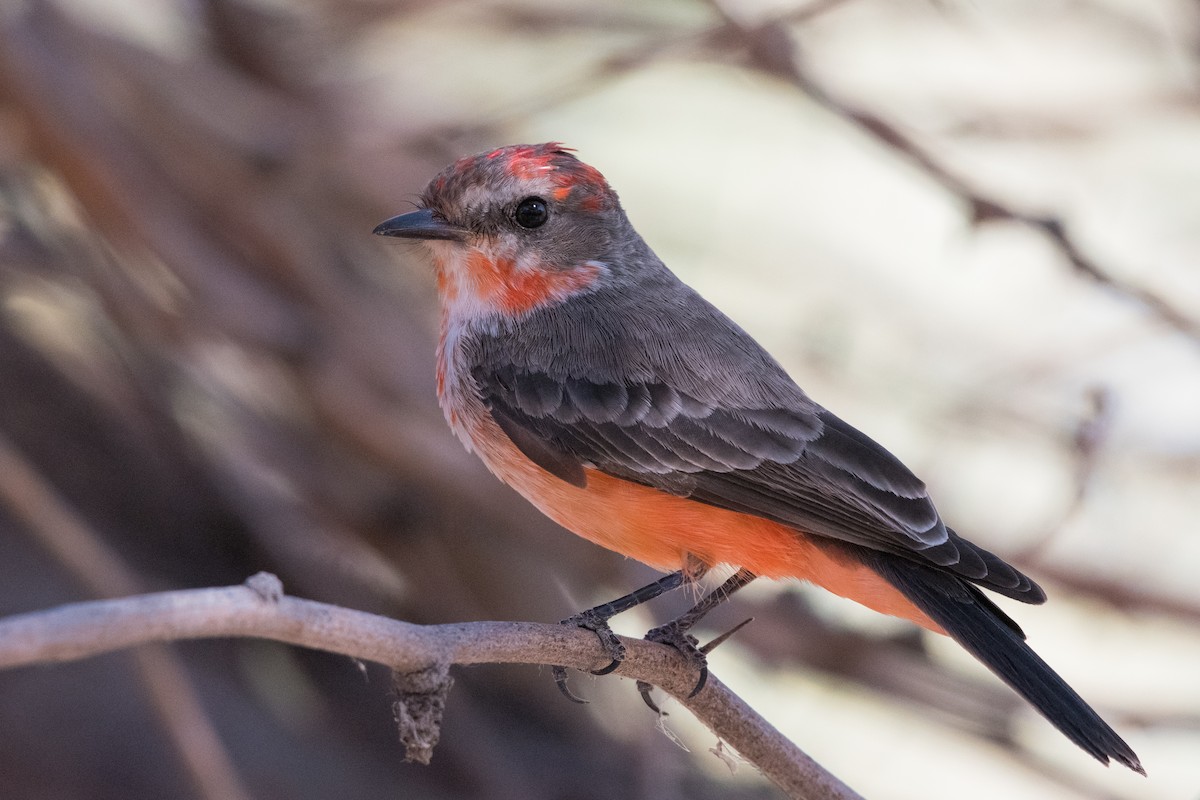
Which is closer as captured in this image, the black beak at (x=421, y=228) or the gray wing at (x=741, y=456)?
the gray wing at (x=741, y=456)

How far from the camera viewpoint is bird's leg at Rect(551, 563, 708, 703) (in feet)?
11.1

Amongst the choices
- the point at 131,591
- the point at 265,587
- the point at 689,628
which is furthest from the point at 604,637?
the point at 131,591

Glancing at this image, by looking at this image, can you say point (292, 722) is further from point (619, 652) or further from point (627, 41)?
point (627, 41)

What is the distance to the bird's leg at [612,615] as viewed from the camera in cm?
339

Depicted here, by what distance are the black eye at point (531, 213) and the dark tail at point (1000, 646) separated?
1384 millimetres

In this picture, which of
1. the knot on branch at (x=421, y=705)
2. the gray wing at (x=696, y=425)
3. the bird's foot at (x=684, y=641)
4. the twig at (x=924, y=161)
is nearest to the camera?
the knot on branch at (x=421, y=705)

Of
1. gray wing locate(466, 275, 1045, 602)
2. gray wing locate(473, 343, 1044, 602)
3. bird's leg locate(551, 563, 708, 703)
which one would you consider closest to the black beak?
gray wing locate(466, 275, 1045, 602)

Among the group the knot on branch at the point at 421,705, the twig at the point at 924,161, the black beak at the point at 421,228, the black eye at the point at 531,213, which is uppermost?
the twig at the point at 924,161

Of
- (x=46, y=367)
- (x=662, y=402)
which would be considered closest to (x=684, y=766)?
(x=662, y=402)

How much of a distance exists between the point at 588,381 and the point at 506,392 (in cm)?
23

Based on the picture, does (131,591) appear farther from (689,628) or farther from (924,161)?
(924,161)

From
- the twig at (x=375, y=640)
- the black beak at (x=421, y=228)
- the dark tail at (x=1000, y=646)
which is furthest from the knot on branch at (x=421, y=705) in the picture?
the black beak at (x=421, y=228)

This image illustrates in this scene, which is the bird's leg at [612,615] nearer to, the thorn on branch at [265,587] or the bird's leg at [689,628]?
the bird's leg at [689,628]

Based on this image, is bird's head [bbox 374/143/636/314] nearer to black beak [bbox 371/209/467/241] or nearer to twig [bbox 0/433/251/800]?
black beak [bbox 371/209/467/241]
